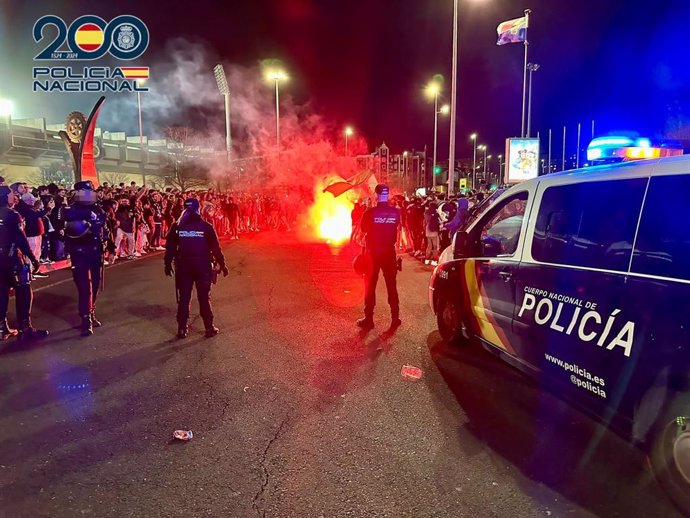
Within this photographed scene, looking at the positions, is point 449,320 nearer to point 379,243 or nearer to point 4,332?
point 379,243

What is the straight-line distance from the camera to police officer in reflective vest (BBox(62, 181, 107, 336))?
21.1 feet

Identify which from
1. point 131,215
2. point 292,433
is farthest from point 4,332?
point 131,215

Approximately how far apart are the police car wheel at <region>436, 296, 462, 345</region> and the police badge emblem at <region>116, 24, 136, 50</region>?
58.9 ft

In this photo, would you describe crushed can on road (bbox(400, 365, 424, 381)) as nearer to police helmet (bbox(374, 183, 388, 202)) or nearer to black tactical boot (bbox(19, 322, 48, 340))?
police helmet (bbox(374, 183, 388, 202))

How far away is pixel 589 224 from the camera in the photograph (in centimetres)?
374

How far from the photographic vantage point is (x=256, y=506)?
2998 millimetres

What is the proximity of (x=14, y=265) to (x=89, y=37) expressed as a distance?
1633 centimetres

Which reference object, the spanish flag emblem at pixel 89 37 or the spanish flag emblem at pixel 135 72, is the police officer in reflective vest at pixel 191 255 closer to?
the spanish flag emblem at pixel 89 37

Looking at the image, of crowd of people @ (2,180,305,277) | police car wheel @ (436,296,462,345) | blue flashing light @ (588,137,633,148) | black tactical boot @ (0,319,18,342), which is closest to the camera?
blue flashing light @ (588,137,633,148)

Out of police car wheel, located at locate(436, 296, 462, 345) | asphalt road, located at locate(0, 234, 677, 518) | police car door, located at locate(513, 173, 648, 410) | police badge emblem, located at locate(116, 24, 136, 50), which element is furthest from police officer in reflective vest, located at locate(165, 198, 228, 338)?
police badge emblem, located at locate(116, 24, 136, 50)

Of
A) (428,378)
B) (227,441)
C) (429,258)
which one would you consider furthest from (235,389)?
(429,258)

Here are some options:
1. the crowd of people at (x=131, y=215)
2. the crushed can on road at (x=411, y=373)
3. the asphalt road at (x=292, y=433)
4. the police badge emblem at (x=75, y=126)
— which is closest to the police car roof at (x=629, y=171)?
the asphalt road at (x=292, y=433)

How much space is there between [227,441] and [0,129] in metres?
40.4

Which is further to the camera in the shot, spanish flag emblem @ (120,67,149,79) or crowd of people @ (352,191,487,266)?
spanish flag emblem @ (120,67,149,79)
